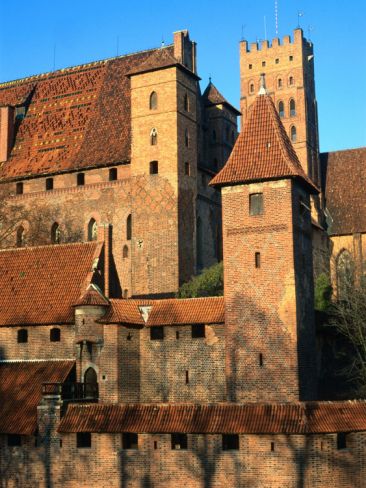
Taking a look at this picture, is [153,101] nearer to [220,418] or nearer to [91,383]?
[91,383]

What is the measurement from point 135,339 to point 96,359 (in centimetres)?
164

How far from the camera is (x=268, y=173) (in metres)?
30.0

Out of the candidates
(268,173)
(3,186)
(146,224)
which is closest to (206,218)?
(146,224)

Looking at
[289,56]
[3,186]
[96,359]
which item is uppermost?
[289,56]

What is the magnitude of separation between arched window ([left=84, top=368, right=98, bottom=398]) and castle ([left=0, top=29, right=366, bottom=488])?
4 centimetres

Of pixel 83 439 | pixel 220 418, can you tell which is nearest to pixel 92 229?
pixel 83 439

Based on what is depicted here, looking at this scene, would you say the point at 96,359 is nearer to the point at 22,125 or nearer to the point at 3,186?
the point at 3,186

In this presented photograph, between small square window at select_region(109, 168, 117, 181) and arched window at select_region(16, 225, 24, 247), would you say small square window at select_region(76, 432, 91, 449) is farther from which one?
arched window at select_region(16, 225, 24, 247)

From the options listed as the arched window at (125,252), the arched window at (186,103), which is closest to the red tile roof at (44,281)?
the arched window at (125,252)

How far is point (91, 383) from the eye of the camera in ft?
A: 100

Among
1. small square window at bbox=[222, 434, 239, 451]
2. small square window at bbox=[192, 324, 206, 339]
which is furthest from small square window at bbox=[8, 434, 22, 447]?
small square window at bbox=[222, 434, 239, 451]

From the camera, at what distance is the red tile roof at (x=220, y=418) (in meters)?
25.7

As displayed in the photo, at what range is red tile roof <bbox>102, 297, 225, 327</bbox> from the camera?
3006 centimetres

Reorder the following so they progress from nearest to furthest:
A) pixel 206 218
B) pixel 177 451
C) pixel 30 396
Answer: pixel 177 451 → pixel 30 396 → pixel 206 218
